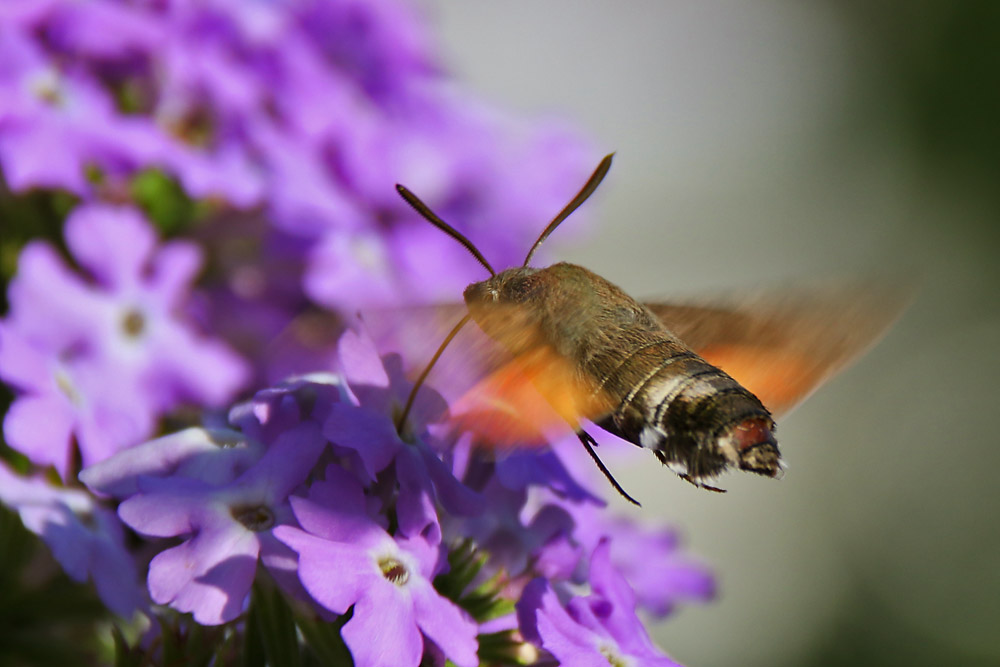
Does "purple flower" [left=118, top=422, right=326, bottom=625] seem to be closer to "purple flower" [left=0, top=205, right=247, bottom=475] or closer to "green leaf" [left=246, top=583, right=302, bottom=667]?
"green leaf" [left=246, top=583, right=302, bottom=667]

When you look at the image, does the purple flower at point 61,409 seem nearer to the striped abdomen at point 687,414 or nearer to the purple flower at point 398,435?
the purple flower at point 398,435

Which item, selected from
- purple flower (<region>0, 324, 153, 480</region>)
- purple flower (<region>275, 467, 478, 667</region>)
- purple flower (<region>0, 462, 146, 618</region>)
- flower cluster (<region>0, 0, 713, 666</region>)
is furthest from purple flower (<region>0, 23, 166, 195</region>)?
purple flower (<region>275, 467, 478, 667</region>)

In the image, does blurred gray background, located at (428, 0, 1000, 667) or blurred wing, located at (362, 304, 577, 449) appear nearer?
blurred wing, located at (362, 304, 577, 449)

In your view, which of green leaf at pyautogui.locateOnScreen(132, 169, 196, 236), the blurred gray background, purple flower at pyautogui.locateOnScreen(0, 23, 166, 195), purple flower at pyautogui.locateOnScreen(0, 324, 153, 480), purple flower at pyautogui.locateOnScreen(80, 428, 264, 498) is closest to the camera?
purple flower at pyautogui.locateOnScreen(80, 428, 264, 498)

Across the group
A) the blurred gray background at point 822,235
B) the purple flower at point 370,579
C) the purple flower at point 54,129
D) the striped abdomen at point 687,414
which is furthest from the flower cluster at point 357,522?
the blurred gray background at point 822,235

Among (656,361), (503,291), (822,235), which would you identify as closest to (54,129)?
(503,291)

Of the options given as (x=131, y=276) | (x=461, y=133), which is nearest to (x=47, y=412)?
(x=131, y=276)

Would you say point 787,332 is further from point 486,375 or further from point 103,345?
point 103,345
